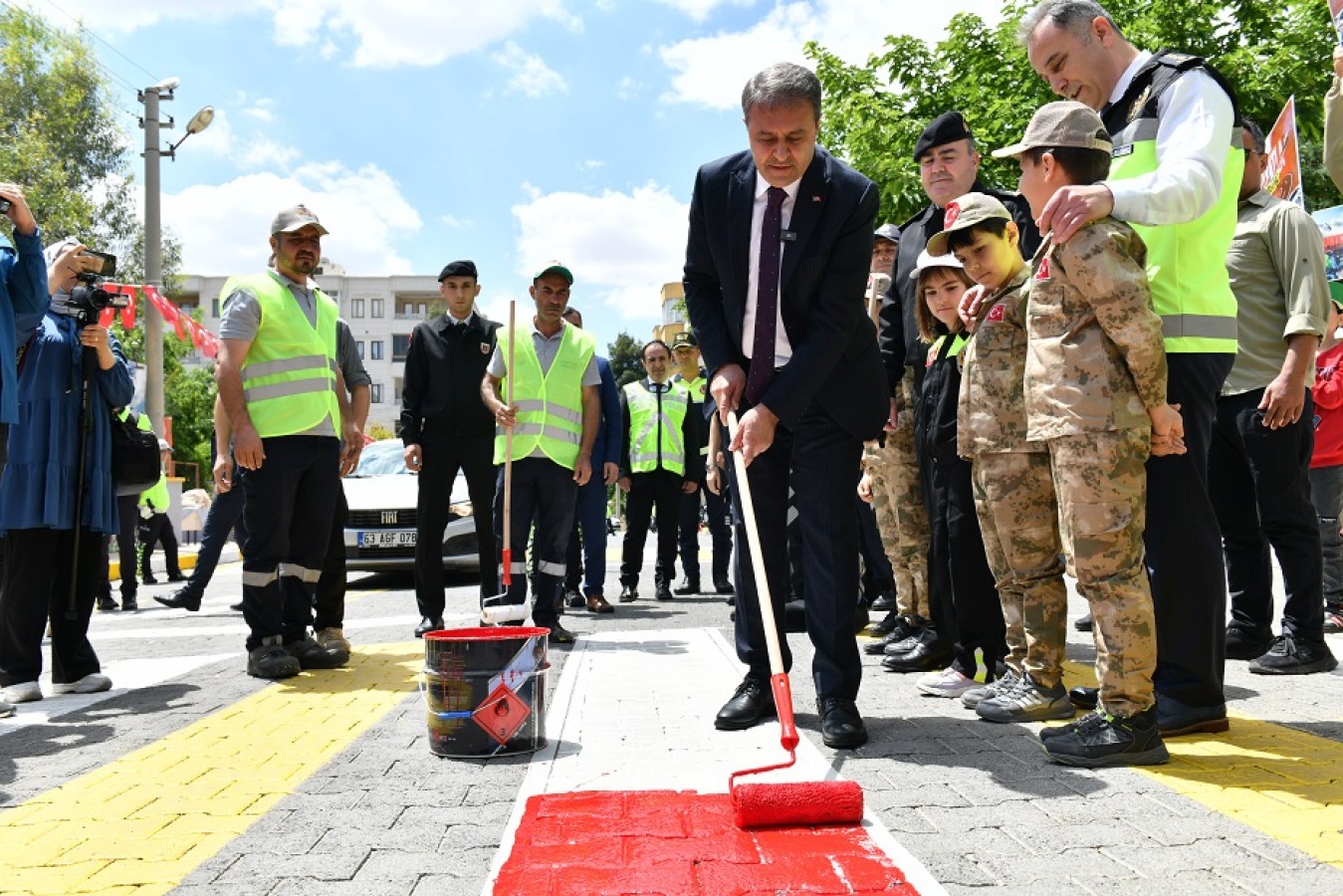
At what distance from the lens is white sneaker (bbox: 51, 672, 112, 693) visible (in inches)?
197

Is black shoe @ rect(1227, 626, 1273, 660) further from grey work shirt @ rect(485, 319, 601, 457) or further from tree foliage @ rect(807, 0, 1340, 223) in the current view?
tree foliage @ rect(807, 0, 1340, 223)

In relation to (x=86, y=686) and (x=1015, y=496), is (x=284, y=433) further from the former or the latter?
(x=1015, y=496)

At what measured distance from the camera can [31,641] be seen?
4.91 metres

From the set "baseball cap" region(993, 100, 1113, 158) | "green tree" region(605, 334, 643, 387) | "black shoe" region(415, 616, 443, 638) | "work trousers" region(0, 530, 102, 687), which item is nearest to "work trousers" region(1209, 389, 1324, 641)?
"baseball cap" region(993, 100, 1113, 158)

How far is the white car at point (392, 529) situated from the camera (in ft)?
34.9

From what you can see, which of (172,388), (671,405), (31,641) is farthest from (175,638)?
(172,388)

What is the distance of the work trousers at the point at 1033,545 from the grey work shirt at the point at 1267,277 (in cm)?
156

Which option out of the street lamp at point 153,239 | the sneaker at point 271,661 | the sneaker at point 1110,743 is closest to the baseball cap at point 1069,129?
the sneaker at point 1110,743

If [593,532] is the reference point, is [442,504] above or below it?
above

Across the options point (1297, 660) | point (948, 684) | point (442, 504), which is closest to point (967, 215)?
point (948, 684)

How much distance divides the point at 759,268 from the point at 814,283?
206 mm

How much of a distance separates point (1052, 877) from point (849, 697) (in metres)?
1.42

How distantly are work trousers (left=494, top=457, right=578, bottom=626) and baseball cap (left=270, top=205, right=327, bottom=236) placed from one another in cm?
170

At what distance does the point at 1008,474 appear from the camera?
12.7 ft
